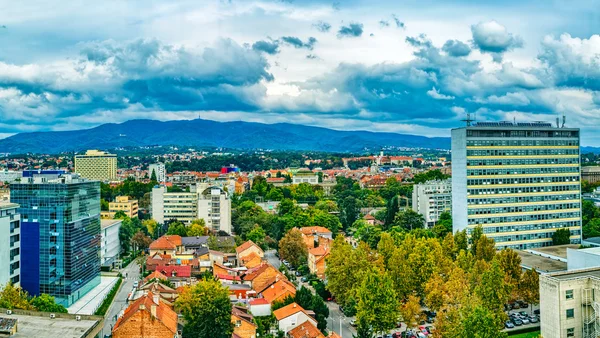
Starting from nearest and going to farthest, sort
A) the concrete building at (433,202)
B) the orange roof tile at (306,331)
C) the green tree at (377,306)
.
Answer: the green tree at (377,306), the orange roof tile at (306,331), the concrete building at (433,202)

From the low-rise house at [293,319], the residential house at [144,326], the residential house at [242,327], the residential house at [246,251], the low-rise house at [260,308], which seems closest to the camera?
the residential house at [144,326]

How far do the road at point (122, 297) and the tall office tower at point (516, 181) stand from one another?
118 ft

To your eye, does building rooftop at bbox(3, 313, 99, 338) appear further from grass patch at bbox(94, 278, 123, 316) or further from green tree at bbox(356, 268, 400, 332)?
green tree at bbox(356, 268, 400, 332)

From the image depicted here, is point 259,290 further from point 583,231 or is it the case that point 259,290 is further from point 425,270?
point 583,231

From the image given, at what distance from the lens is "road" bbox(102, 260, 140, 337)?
130ft

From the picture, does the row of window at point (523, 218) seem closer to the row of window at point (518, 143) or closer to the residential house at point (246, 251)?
the row of window at point (518, 143)

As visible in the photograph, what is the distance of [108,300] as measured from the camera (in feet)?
154

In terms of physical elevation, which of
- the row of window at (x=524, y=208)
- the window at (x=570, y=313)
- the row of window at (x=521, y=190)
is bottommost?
the window at (x=570, y=313)

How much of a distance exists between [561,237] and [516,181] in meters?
8.14

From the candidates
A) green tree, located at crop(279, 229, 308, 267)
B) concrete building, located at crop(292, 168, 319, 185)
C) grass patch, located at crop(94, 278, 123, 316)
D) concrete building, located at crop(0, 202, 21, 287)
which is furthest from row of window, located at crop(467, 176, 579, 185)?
concrete building, located at crop(292, 168, 319, 185)

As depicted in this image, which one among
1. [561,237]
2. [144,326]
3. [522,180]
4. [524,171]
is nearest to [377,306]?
[144,326]

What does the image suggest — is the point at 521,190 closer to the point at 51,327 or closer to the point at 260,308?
the point at 260,308

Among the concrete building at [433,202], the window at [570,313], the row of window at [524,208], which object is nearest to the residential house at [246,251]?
the row of window at [524,208]

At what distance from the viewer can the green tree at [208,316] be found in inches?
1309
